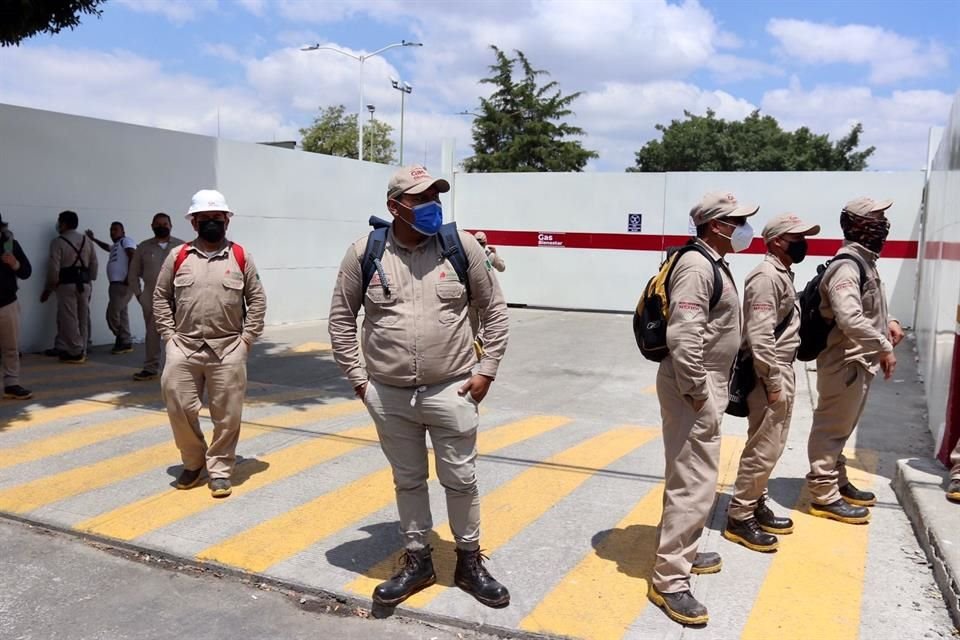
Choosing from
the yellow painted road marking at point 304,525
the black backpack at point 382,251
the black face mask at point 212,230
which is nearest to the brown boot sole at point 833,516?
the yellow painted road marking at point 304,525

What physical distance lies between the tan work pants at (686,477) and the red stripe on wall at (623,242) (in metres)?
14.2

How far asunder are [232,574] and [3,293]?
4963mm

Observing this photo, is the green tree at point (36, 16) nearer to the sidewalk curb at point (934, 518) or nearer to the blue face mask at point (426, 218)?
the blue face mask at point (426, 218)

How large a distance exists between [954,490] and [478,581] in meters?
3.16

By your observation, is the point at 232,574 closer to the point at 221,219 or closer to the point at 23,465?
the point at 221,219

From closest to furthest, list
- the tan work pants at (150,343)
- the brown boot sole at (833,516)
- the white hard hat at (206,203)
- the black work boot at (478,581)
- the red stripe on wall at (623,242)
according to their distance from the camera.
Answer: the black work boot at (478,581)
the brown boot sole at (833,516)
the white hard hat at (206,203)
the tan work pants at (150,343)
the red stripe on wall at (623,242)

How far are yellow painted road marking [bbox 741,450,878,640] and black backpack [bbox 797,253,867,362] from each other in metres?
1.09

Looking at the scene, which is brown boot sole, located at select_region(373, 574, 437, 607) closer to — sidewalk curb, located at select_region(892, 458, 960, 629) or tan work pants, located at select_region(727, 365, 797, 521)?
tan work pants, located at select_region(727, 365, 797, 521)

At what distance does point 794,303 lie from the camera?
4.65m

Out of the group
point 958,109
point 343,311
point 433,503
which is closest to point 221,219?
point 343,311

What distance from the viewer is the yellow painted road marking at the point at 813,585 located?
3.73 m

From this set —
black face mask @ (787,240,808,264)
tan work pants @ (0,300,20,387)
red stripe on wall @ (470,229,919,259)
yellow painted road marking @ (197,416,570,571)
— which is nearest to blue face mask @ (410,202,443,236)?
yellow painted road marking @ (197,416,570,571)

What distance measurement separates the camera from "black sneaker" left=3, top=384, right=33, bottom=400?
8.03m

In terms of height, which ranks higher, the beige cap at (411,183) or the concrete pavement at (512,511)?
the beige cap at (411,183)
